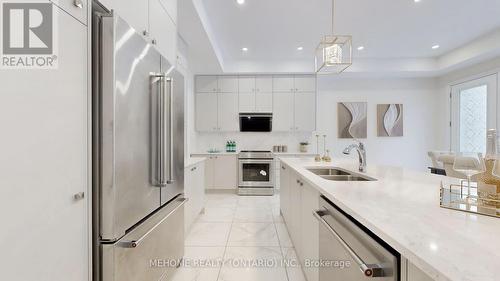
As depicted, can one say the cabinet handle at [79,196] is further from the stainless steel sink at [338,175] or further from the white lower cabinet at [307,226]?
the stainless steel sink at [338,175]

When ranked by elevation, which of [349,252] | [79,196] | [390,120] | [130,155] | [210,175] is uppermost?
[390,120]

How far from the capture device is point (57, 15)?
0.92 meters

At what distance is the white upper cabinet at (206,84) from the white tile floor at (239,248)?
2.77 m

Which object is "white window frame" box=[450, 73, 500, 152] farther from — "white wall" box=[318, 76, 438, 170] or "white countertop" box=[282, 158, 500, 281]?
"white countertop" box=[282, 158, 500, 281]

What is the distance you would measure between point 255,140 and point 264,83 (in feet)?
4.44

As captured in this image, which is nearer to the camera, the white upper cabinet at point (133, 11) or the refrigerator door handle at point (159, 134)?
the white upper cabinet at point (133, 11)

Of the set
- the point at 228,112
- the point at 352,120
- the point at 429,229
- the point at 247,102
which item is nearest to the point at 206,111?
the point at 228,112

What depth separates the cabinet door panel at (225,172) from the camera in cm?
509

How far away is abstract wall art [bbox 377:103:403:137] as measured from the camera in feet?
18.6

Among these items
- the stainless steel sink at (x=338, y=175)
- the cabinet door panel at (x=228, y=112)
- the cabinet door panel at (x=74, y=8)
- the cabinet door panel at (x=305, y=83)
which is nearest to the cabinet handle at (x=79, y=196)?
the cabinet door panel at (x=74, y=8)

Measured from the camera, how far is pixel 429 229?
74 centimetres

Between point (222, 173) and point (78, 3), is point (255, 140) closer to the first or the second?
point (222, 173)

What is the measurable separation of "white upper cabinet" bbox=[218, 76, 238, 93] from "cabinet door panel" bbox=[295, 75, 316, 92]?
54.6 inches

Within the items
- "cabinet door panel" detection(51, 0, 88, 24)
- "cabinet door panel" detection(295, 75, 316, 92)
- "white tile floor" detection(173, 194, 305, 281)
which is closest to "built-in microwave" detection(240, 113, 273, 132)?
"cabinet door panel" detection(295, 75, 316, 92)
